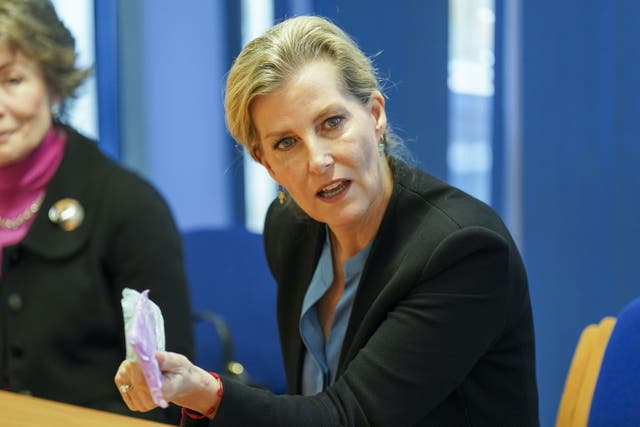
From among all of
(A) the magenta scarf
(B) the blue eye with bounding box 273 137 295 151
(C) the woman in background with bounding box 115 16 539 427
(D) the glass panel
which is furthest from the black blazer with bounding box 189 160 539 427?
(D) the glass panel

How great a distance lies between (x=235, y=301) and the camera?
2.60m

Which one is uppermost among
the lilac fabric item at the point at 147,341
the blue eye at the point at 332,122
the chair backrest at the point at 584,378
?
the blue eye at the point at 332,122

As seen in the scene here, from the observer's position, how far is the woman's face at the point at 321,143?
58.3 inches

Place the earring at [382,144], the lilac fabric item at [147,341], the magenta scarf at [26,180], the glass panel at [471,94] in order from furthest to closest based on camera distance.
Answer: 1. the glass panel at [471,94]
2. the magenta scarf at [26,180]
3. the earring at [382,144]
4. the lilac fabric item at [147,341]

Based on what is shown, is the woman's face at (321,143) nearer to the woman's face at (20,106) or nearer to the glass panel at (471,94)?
the woman's face at (20,106)

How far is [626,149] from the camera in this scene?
254 cm

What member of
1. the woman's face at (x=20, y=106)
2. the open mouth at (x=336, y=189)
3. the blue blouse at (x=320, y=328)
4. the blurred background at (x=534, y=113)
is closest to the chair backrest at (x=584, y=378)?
the blue blouse at (x=320, y=328)

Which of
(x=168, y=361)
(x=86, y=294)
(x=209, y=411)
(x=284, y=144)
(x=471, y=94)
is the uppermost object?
(x=284, y=144)

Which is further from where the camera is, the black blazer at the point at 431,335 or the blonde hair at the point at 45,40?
the blonde hair at the point at 45,40

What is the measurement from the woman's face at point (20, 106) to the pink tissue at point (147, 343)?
47.3 inches

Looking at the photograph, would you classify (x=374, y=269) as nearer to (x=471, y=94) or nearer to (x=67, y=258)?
(x=67, y=258)

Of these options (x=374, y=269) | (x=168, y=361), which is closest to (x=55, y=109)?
(x=374, y=269)

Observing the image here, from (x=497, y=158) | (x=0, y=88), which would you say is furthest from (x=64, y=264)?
(x=497, y=158)

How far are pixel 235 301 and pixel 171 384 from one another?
1.37 meters
